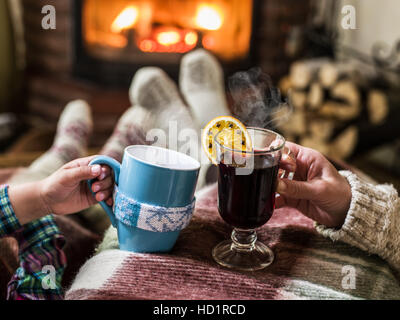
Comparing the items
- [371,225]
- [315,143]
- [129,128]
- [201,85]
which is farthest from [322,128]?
[371,225]

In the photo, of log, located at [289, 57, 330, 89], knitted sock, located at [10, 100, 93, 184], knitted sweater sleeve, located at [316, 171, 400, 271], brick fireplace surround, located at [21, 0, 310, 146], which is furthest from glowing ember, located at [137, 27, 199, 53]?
knitted sweater sleeve, located at [316, 171, 400, 271]

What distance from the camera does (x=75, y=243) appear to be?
0.74 metres

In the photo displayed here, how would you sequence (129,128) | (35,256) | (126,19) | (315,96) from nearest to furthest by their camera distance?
(35,256) → (129,128) → (315,96) → (126,19)

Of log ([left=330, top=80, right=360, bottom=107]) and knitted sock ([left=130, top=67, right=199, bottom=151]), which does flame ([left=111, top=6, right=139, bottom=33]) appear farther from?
log ([left=330, top=80, right=360, bottom=107])

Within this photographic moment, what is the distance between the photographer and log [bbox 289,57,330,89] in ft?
5.52

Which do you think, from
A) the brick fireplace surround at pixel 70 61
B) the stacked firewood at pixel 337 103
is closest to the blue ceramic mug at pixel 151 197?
the stacked firewood at pixel 337 103

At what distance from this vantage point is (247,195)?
0.50 m

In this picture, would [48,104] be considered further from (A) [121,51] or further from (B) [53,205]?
(B) [53,205]

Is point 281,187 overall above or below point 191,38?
below

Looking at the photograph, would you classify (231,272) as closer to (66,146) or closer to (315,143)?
(66,146)

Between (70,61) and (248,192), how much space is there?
1542 mm

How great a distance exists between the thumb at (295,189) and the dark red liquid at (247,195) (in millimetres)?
12

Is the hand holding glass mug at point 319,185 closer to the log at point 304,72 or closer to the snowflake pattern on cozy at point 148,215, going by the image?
the snowflake pattern on cozy at point 148,215
